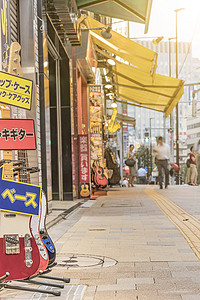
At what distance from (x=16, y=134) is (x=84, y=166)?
10714 mm

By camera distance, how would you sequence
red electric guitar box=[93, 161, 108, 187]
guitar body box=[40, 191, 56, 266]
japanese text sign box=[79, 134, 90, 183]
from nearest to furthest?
guitar body box=[40, 191, 56, 266], japanese text sign box=[79, 134, 90, 183], red electric guitar box=[93, 161, 108, 187]

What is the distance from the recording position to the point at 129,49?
48.4ft

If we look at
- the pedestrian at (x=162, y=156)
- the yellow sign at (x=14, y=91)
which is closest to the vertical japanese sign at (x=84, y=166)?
the pedestrian at (x=162, y=156)

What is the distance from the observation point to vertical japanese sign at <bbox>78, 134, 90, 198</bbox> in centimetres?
1409

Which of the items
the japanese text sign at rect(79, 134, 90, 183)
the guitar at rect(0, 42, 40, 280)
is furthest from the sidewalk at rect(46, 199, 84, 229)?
the guitar at rect(0, 42, 40, 280)

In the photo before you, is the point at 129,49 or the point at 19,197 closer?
the point at 19,197

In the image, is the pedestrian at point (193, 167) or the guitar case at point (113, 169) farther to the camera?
the pedestrian at point (193, 167)

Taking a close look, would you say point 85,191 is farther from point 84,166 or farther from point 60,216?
point 60,216

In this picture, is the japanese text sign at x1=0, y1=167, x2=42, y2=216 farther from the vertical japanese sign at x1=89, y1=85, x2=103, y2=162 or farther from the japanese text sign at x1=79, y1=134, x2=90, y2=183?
the vertical japanese sign at x1=89, y1=85, x2=103, y2=162

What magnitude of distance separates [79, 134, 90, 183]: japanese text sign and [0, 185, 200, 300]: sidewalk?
4966 millimetres

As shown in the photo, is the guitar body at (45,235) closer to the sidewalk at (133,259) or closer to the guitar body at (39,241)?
the guitar body at (39,241)

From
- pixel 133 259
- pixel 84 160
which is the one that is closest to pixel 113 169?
pixel 84 160

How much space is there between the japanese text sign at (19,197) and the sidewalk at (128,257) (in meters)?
0.73

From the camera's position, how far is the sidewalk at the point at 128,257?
381 centimetres
